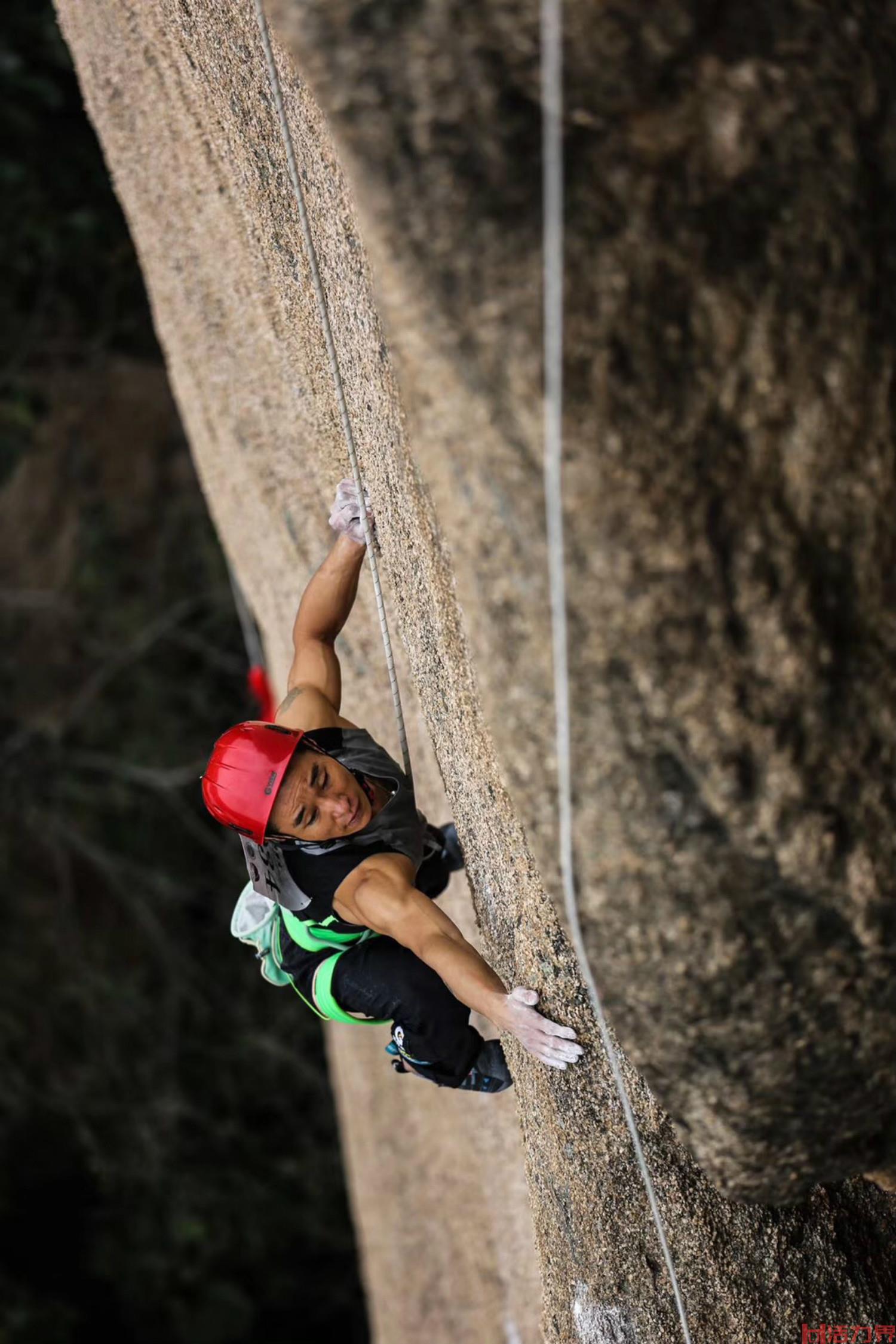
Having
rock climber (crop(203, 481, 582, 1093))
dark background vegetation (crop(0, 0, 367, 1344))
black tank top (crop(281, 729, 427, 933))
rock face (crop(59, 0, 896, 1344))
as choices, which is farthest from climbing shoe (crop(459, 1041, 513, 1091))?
dark background vegetation (crop(0, 0, 367, 1344))

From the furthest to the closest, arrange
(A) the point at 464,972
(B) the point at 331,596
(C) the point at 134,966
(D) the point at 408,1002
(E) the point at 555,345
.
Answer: (C) the point at 134,966, (B) the point at 331,596, (D) the point at 408,1002, (A) the point at 464,972, (E) the point at 555,345

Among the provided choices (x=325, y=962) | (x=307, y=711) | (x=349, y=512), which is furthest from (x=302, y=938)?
(x=349, y=512)

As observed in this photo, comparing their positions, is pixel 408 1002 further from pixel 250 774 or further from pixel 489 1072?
pixel 250 774

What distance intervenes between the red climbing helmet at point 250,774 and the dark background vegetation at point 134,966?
11.1ft

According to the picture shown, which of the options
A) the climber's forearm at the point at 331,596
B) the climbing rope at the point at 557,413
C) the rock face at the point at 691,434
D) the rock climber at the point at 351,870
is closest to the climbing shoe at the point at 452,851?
the rock climber at the point at 351,870

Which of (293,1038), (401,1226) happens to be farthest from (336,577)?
(293,1038)

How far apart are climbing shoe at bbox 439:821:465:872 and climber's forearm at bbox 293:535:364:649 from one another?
1.43ft

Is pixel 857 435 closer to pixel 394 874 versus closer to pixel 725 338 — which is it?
pixel 725 338

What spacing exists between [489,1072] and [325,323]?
107cm

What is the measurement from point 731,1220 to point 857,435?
0.96m

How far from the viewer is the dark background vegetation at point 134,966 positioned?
5.18 metres

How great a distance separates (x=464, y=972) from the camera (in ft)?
4.95

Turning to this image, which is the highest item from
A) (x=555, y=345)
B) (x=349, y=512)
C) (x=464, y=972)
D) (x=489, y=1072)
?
(x=555, y=345)

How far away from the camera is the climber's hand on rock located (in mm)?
1488
